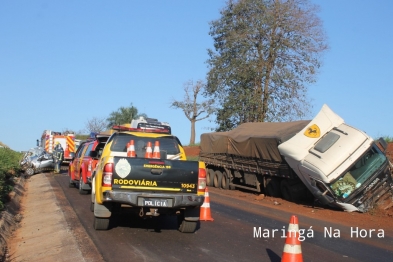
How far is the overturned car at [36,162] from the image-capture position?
30.3m

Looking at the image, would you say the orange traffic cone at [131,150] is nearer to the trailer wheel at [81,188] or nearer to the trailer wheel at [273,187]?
the trailer wheel at [81,188]

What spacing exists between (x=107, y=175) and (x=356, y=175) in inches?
336

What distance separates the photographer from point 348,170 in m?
15.0

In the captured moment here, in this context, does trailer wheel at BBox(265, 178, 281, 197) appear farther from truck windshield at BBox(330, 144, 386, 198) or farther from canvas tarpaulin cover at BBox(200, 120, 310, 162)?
truck windshield at BBox(330, 144, 386, 198)

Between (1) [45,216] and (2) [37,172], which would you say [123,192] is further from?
(2) [37,172]

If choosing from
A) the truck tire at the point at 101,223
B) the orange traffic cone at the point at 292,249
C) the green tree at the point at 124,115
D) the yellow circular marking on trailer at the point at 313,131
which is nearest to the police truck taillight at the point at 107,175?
the truck tire at the point at 101,223

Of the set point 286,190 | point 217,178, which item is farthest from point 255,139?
point 217,178

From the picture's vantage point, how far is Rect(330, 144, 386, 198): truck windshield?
14953 millimetres

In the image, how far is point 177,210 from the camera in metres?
9.98

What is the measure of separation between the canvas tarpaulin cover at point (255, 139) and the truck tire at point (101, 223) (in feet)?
33.1

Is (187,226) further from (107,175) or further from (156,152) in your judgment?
(107,175)

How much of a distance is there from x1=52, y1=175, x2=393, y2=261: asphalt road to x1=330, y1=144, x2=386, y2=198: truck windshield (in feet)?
6.49

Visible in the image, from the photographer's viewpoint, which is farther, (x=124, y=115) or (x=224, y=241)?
(x=124, y=115)

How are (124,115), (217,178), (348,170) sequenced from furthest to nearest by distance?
1. (124,115)
2. (217,178)
3. (348,170)
